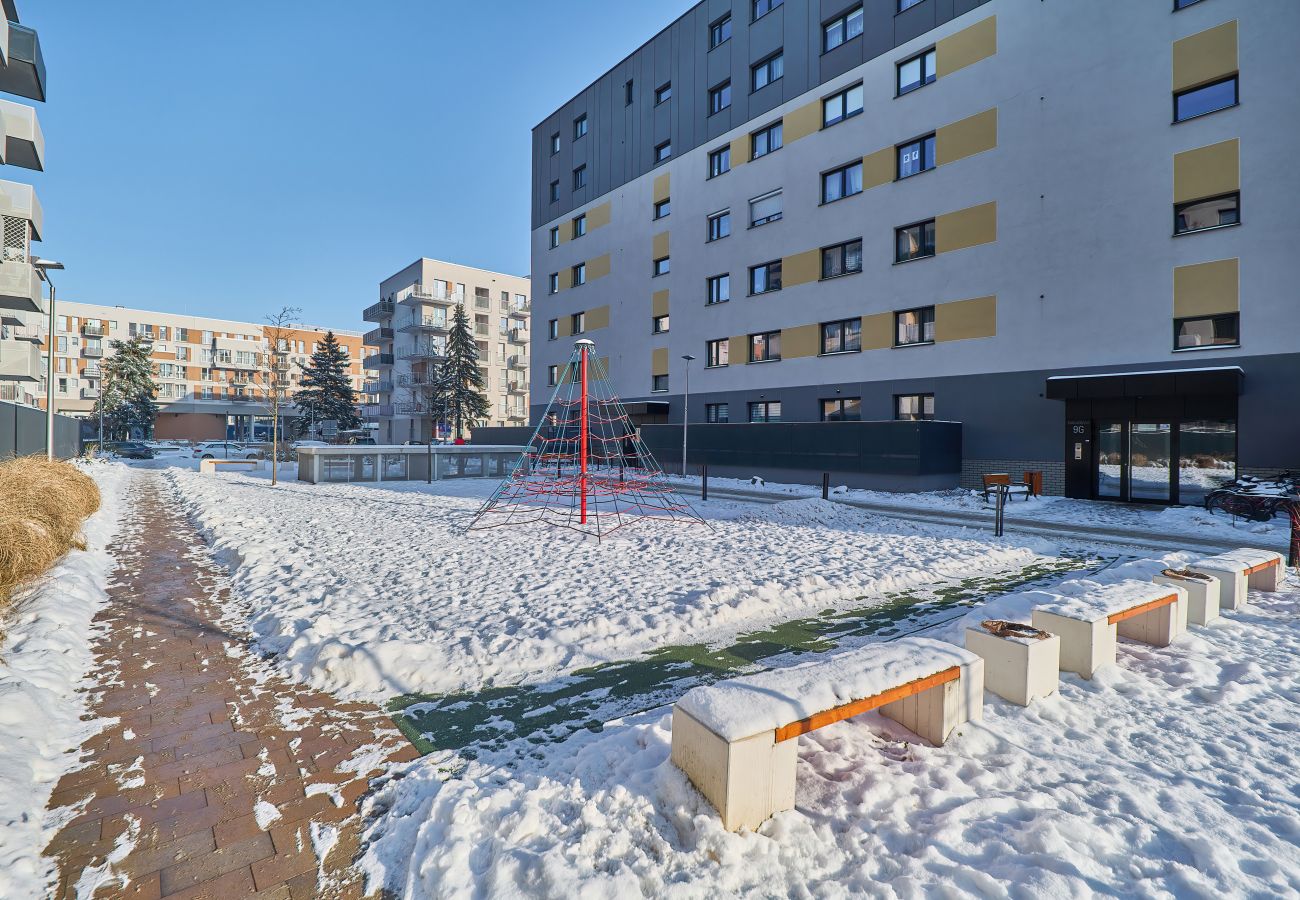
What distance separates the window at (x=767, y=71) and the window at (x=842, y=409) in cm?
1431

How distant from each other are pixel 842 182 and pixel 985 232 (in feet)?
20.7

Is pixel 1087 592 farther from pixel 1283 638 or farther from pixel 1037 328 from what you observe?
pixel 1037 328

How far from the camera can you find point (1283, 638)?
5551 mm

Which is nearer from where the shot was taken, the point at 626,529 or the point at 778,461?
the point at 626,529

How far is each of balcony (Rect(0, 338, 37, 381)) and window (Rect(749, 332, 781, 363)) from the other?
28.3 meters

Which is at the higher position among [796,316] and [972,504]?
[796,316]

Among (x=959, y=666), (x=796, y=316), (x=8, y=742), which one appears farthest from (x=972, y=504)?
(x=8, y=742)

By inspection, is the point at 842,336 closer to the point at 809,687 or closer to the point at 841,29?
the point at 841,29

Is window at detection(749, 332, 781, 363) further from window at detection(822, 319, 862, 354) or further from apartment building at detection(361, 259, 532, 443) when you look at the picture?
apartment building at detection(361, 259, 532, 443)

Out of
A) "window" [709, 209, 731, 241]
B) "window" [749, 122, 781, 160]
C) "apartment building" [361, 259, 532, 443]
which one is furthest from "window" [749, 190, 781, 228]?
"apartment building" [361, 259, 532, 443]

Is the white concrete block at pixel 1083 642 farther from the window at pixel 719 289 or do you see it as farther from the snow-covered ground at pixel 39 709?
the window at pixel 719 289

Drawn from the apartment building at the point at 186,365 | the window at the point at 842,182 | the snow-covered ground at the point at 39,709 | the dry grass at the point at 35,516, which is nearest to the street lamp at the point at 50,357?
the dry grass at the point at 35,516

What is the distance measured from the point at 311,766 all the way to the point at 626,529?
8.61 meters

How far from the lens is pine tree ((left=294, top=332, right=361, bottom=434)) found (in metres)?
50.6
